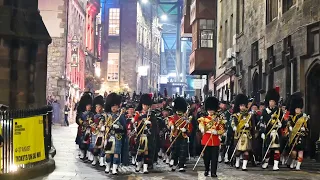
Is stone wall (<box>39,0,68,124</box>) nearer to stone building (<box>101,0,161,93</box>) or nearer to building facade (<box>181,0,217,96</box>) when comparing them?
building facade (<box>181,0,217,96</box>)

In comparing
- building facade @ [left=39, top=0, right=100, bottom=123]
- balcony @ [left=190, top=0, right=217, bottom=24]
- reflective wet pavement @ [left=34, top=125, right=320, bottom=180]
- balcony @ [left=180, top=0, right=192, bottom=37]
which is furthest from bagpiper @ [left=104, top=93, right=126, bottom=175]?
balcony @ [left=180, top=0, right=192, bottom=37]

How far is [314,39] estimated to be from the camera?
2053 cm

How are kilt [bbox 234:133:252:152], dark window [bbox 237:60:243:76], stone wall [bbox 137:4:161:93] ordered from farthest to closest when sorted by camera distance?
stone wall [bbox 137:4:161:93]
dark window [bbox 237:60:243:76]
kilt [bbox 234:133:252:152]

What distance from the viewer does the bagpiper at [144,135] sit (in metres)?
15.2

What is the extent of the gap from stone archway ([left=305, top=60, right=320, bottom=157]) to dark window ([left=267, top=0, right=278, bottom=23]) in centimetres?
555

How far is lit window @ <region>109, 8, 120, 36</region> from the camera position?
248 ft

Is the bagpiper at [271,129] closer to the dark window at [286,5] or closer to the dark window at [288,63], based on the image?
the dark window at [288,63]

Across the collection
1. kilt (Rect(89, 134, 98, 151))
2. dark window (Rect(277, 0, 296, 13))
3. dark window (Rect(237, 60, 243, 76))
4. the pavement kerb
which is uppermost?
dark window (Rect(277, 0, 296, 13))

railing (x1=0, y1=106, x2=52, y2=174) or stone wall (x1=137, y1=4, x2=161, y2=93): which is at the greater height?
stone wall (x1=137, y1=4, x2=161, y2=93)

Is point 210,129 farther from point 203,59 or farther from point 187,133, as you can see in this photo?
point 203,59

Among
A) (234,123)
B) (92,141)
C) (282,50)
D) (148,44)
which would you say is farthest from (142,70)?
(234,123)

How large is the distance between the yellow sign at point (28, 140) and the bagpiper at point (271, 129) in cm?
633

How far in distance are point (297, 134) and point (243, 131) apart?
153 cm

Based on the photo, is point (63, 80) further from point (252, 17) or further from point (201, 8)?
point (252, 17)
